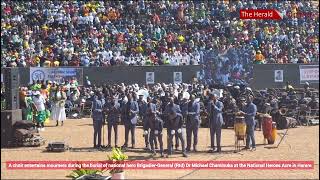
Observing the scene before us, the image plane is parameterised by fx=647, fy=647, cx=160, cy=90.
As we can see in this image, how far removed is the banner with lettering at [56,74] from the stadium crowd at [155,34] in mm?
1179

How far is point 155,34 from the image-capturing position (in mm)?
39906

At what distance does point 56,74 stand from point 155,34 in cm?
861

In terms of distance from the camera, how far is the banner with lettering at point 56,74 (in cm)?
3312

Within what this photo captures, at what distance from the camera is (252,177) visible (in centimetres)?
1612

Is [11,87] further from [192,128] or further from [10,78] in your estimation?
[192,128]

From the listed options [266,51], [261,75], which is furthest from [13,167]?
[266,51]

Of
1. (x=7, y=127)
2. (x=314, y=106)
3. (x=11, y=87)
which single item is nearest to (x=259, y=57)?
(x=314, y=106)

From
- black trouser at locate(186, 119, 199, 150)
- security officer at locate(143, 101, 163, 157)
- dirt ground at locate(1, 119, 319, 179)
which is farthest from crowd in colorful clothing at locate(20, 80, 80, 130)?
black trouser at locate(186, 119, 199, 150)

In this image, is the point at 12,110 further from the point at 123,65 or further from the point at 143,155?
the point at 123,65

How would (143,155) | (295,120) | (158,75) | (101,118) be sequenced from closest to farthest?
(143,155) < (101,118) < (295,120) < (158,75)

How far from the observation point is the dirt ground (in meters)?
16.3

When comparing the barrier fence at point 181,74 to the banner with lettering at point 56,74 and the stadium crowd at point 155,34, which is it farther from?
the stadium crowd at point 155,34

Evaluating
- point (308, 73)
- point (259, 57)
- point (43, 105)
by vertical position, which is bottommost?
point (43, 105)

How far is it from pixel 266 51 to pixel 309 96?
10.4m
